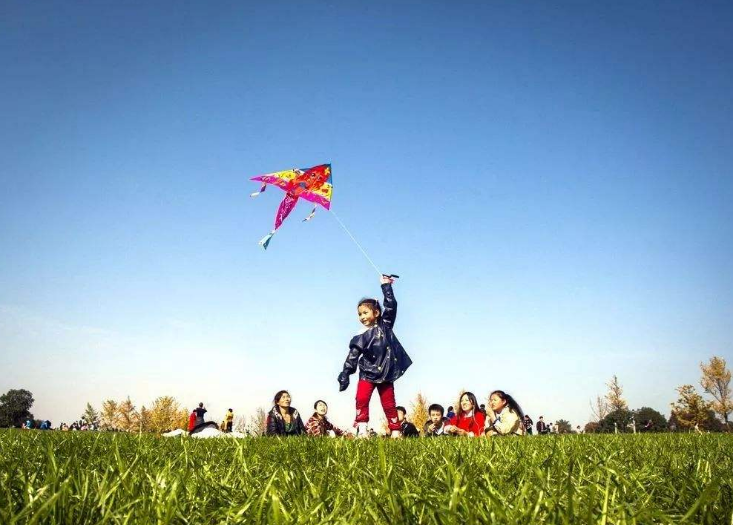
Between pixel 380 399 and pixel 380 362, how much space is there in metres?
0.77

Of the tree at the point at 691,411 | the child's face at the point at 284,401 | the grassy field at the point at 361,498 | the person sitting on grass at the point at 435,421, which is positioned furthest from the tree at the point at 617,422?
the grassy field at the point at 361,498

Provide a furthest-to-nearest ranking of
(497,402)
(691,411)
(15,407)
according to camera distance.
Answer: (15,407) < (691,411) < (497,402)

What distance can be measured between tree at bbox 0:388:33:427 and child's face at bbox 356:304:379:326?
88687 millimetres

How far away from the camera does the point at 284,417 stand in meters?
12.4

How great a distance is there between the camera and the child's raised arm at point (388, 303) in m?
9.20

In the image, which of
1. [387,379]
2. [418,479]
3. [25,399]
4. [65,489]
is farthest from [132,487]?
[25,399]

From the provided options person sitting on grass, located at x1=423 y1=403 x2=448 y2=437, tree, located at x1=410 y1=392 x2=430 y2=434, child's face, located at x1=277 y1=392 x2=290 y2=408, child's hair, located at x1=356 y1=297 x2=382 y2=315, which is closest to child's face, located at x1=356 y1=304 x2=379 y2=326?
child's hair, located at x1=356 y1=297 x2=382 y2=315

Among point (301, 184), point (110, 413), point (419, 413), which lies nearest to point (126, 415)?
point (110, 413)

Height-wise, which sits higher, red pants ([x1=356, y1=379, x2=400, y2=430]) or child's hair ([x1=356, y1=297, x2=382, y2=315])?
child's hair ([x1=356, y1=297, x2=382, y2=315])

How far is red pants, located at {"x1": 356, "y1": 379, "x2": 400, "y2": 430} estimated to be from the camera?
9.20 metres

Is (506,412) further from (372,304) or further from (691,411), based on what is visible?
(691,411)

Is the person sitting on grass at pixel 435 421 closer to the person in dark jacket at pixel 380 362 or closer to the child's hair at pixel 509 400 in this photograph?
the child's hair at pixel 509 400

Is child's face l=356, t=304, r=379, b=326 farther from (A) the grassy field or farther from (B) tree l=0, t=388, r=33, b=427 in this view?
(B) tree l=0, t=388, r=33, b=427

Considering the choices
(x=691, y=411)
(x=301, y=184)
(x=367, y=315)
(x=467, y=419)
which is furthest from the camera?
(x=691, y=411)
